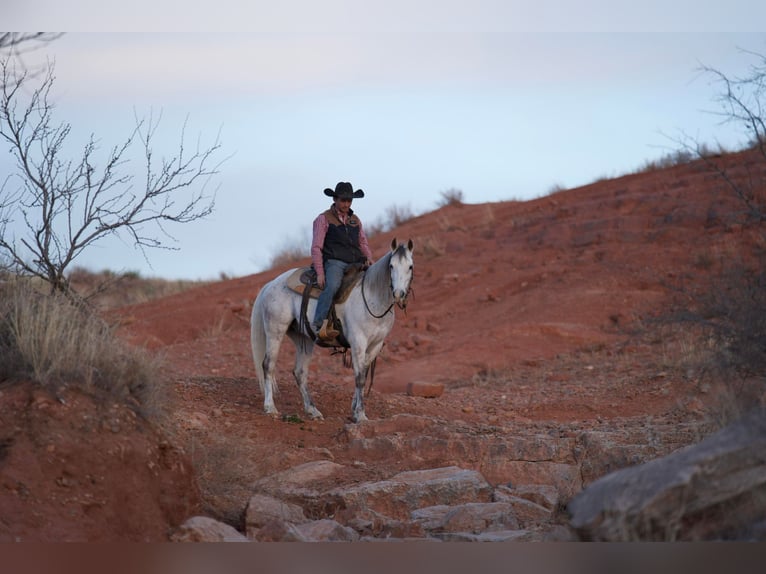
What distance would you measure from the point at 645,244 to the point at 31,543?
71.0ft

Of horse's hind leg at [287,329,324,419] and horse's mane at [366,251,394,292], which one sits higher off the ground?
horse's mane at [366,251,394,292]

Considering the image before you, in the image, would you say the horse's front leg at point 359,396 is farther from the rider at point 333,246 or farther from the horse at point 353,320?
the rider at point 333,246

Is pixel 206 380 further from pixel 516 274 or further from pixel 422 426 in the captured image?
pixel 516 274

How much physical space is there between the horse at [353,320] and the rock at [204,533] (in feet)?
17.1

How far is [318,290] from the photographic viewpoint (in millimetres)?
12938

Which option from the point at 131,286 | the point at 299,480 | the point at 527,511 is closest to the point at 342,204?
the point at 299,480

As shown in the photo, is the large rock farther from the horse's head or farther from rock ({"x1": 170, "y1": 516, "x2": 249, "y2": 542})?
the horse's head

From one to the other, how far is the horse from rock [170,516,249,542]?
5.21m

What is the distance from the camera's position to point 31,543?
6.59 metres

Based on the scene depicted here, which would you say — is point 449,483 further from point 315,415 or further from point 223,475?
point 315,415

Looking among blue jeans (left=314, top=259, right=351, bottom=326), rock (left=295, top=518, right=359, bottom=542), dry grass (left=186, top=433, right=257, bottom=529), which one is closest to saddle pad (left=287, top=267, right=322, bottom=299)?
blue jeans (left=314, top=259, right=351, bottom=326)

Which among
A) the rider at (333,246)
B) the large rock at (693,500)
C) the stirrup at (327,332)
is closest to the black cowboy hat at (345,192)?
the rider at (333,246)

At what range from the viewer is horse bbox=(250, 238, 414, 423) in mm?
11914

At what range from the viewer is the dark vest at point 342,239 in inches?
500
